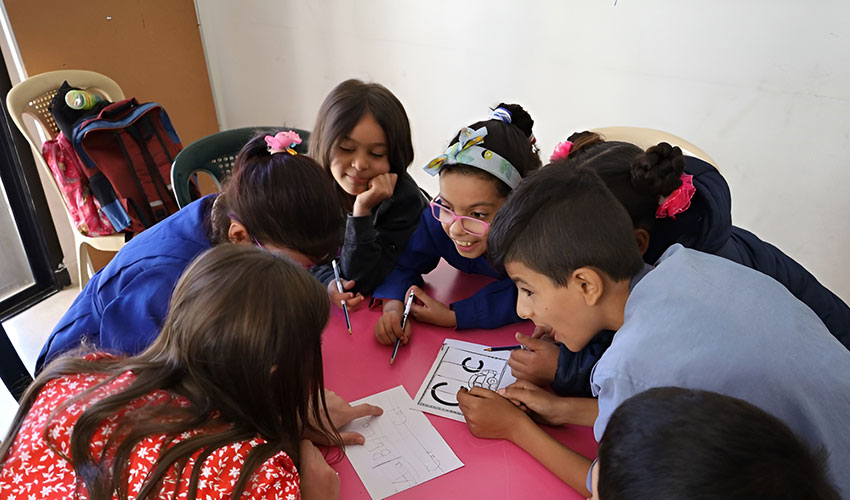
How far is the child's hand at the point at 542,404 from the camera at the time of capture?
3.47 ft

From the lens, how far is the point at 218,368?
32.2 inches

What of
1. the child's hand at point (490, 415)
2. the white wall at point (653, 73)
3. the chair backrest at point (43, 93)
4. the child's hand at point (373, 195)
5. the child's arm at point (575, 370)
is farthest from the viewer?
the chair backrest at point (43, 93)


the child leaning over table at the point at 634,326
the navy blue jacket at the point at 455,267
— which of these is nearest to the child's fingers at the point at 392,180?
the navy blue jacket at the point at 455,267

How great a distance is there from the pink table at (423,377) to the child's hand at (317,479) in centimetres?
4

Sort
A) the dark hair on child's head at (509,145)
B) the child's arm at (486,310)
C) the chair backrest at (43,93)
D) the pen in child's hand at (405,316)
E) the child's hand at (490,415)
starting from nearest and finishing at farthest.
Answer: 1. the child's hand at (490,415)
2. the pen in child's hand at (405,316)
3. the child's arm at (486,310)
4. the dark hair on child's head at (509,145)
5. the chair backrest at (43,93)

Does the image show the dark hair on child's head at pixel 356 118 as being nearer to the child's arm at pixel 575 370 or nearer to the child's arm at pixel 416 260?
the child's arm at pixel 416 260

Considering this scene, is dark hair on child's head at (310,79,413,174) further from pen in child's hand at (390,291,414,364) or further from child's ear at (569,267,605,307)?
child's ear at (569,267,605,307)

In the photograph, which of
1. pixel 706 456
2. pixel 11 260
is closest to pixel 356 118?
pixel 706 456

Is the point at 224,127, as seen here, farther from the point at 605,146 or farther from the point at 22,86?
the point at 605,146

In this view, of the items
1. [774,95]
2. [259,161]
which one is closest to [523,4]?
[774,95]

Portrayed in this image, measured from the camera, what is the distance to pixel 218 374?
820 mm

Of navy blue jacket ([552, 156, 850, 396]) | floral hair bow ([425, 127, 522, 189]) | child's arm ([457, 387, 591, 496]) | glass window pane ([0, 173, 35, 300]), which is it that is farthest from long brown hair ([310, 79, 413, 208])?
glass window pane ([0, 173, 35, 300])

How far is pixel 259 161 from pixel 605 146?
2.70 feet

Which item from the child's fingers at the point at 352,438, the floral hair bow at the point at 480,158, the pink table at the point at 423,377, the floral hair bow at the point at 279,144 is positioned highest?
the floral hair bow at the point at 279,144
